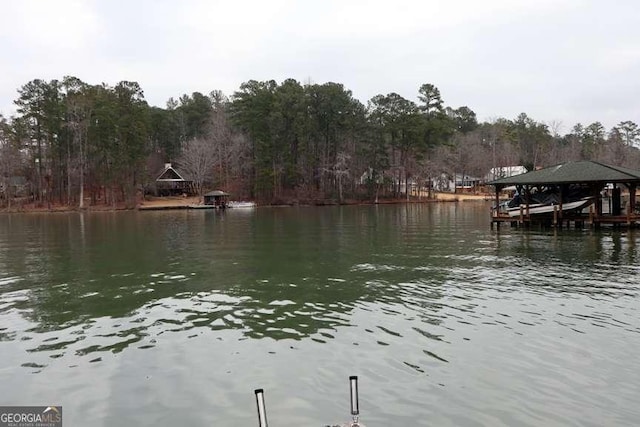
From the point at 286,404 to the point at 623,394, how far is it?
460 centimetres

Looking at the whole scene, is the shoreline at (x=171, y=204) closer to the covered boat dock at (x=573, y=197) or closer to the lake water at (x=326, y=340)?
the covered boat dock at (x=573, y=197)

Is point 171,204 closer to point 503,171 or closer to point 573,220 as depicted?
point 573,220

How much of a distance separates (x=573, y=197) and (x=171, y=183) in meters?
64.0

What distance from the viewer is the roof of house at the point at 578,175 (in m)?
27.6

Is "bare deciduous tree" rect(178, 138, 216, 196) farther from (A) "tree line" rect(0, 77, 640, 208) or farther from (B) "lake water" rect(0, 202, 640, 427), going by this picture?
(B) "lake water" rect(0, 202, 640, 427)

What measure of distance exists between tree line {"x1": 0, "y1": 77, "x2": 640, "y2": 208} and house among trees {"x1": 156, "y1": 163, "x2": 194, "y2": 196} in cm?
146

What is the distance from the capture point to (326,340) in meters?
9.13

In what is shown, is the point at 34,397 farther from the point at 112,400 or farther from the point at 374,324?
the point at 374,324

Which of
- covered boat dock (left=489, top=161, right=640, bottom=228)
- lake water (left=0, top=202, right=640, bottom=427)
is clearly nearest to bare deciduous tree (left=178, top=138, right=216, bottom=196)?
covered boat dock (left=489, top=161, right=640, bottom=228)

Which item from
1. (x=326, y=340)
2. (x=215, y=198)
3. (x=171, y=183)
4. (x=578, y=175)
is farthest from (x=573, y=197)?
(x=171, y=183)

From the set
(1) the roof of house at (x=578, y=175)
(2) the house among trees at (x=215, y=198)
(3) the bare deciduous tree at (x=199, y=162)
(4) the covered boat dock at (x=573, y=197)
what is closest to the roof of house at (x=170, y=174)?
(3) the bare deciduous tree at (x=199, y=162)

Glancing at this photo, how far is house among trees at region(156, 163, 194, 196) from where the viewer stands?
79.6 meters

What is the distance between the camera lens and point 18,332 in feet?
32.8

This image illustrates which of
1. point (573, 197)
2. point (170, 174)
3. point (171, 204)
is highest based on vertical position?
point (170, 174)
